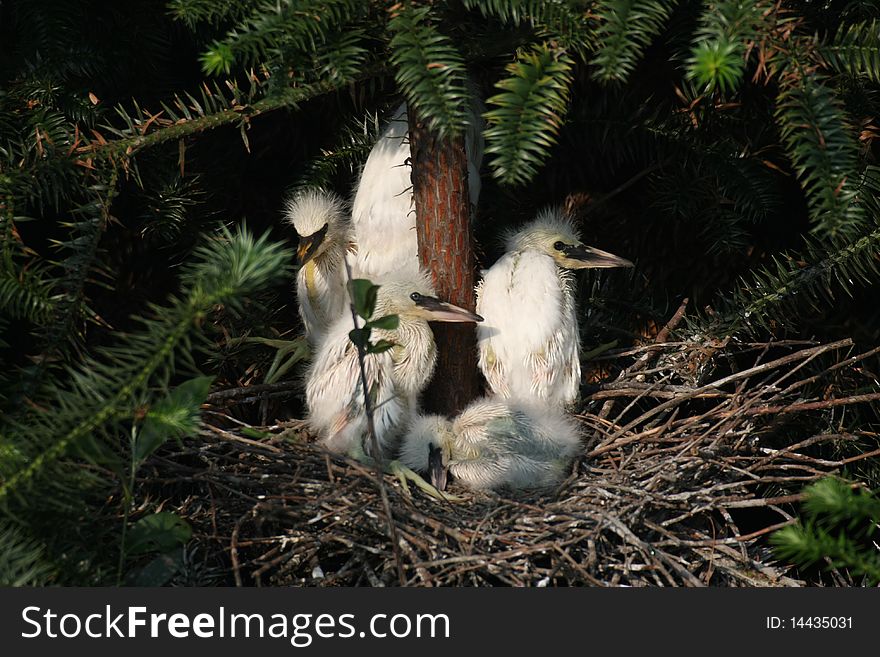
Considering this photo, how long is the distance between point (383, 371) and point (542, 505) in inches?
14.1

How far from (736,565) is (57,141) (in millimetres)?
1240

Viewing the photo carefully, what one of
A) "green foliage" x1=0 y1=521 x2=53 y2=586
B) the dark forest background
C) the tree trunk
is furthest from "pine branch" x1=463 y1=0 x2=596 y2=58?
"green foliage" x1=0 y1=521 x2=53 y2=586

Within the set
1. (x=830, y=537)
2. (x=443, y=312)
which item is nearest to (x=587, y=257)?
(x=443, y=312)

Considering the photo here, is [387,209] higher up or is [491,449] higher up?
[387,209]

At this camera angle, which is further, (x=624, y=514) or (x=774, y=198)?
(x=774, y=198)

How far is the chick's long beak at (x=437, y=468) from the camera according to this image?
171 centimetres

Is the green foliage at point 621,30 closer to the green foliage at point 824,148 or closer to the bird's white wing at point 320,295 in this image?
the green foliage at point 824,148

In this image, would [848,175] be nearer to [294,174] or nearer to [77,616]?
[77,616]

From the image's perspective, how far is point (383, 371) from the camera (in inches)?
65.2

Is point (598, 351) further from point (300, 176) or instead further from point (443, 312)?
point (300, 176)

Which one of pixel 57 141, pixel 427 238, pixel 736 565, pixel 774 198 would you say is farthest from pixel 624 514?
pixel 57 141

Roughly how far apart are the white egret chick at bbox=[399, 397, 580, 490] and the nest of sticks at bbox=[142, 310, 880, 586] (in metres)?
0.03

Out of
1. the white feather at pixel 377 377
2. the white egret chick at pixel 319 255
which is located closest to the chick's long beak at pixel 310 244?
the white egret chick at pixel 319 255

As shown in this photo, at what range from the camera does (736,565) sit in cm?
149
